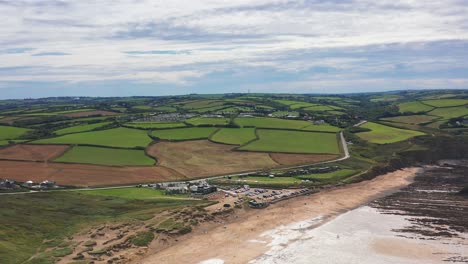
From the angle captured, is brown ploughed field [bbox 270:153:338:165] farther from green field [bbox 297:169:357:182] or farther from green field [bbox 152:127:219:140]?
green field [bbox 152:127:219:140]

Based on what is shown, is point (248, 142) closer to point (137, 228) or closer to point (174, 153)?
point (174, 153)

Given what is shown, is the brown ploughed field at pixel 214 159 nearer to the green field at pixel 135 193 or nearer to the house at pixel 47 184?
the green field at pixel 135 193

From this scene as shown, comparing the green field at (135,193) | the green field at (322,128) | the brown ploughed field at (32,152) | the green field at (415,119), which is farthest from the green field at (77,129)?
the green field at (415,119)

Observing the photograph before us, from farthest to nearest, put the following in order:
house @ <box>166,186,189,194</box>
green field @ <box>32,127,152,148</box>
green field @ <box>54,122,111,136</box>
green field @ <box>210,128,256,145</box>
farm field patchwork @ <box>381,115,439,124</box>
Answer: farm field patchwork @ <box>381,115,439,124</box>
green field @ <box>54,122,111,136</box>
green field @ <box>210,128,256,145</box>
green field @ <box>32,127,152,148</box>
house @ <box>166,186,189,194</box>

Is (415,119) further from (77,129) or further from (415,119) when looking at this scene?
(77,129)

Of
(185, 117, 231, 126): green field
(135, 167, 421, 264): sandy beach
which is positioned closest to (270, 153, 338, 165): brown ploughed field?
(135, 167, 421, 264): sandy beach

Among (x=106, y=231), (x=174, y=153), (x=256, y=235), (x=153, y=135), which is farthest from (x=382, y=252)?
(x=153, y=135)

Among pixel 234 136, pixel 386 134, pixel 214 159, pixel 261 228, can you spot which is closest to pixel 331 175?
pixel 214 159
